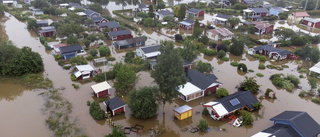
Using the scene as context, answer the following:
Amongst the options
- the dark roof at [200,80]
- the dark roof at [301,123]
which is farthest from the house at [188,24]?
the dark roof at [301,123]

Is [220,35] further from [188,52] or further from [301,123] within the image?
[301,123]

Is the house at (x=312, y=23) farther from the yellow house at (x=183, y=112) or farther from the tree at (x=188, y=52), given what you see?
the yellow house at (x=183, y=112)

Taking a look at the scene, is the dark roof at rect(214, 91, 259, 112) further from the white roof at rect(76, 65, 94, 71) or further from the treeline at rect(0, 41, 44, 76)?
the treeline at rect(0, 41, 44, 76)

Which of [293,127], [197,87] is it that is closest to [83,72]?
[197,87]

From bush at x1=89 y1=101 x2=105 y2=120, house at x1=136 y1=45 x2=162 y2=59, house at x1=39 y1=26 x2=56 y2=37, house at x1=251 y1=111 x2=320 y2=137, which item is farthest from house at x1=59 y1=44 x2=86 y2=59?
house at x1=251 y1=111 x2=320 y2=137

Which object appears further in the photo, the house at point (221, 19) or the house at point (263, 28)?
the house at point (221, 19)
